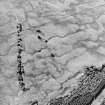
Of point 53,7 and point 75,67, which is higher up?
point 53,7

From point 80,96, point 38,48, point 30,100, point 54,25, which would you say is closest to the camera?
point 30,100

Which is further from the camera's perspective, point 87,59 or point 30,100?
point 87,59

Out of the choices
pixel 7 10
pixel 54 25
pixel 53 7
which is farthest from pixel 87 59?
pixel 7 10

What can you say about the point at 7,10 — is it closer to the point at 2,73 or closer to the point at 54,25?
the point at 54,25

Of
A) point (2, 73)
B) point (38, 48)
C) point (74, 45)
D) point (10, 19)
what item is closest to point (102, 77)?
point (74, 45)

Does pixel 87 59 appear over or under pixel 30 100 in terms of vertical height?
over

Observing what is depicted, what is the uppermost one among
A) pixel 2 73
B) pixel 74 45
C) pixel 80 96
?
pixel 74 45

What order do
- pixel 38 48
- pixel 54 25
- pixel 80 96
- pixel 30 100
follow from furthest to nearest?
pixel 54 25, pixel 38 48, pixel 80 96, pixel 30 100

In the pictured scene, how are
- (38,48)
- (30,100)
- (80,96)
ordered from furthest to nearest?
(38,48) < (80,96) < (30,100)

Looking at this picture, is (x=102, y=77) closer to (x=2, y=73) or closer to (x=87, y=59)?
(x=87, y=59)
